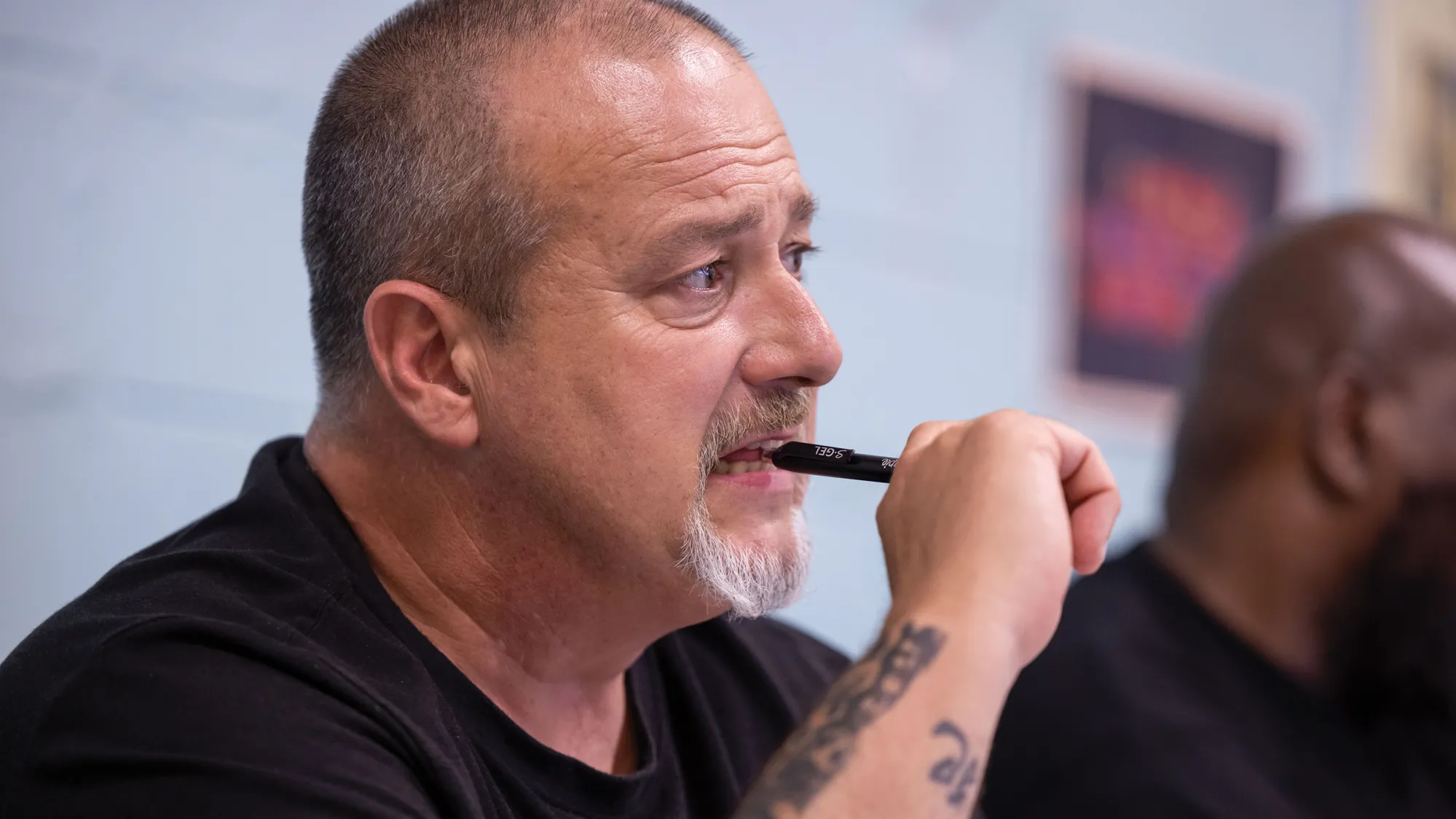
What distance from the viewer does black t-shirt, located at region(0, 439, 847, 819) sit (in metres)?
0.86

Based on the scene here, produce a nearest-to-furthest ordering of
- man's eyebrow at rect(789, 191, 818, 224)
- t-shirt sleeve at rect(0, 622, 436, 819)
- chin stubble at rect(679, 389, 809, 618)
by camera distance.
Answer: t-shirt sleeve at rect(0, 622, 436, 819) → chin stubble at rect(679, 389, 809, 618) → man's eyebrow at rect(789, 191, 818, 224)

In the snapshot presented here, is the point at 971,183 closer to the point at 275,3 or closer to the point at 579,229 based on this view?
the point at 275,3

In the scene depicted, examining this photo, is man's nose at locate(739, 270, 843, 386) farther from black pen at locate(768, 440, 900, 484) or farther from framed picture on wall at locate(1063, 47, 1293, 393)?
framed picture on wall at locate(1063, 47, 1293, 393)

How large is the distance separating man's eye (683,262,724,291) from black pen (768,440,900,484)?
16cm

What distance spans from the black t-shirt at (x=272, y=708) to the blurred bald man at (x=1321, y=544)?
2.83 ft

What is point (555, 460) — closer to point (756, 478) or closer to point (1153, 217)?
point (756, 478)

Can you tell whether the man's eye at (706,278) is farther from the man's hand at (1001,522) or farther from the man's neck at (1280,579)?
the man's neck at (1280,579)

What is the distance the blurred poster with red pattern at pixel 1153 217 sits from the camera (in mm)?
2635

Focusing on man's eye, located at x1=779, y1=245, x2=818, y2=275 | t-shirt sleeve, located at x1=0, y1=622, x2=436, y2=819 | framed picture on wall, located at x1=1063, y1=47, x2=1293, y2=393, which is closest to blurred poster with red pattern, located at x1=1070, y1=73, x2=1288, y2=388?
framed picture on wall, located at x1=1063, y1=47, x2=1293, y2=393

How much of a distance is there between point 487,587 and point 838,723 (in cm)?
38

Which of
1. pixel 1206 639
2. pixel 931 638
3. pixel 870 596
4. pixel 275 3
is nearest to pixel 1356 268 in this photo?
pixel 1206 639

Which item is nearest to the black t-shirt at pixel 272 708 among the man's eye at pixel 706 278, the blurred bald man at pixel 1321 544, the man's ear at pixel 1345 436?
the man's eye at pixel 706 278

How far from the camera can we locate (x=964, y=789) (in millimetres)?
896

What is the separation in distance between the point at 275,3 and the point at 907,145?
44.5 inches
